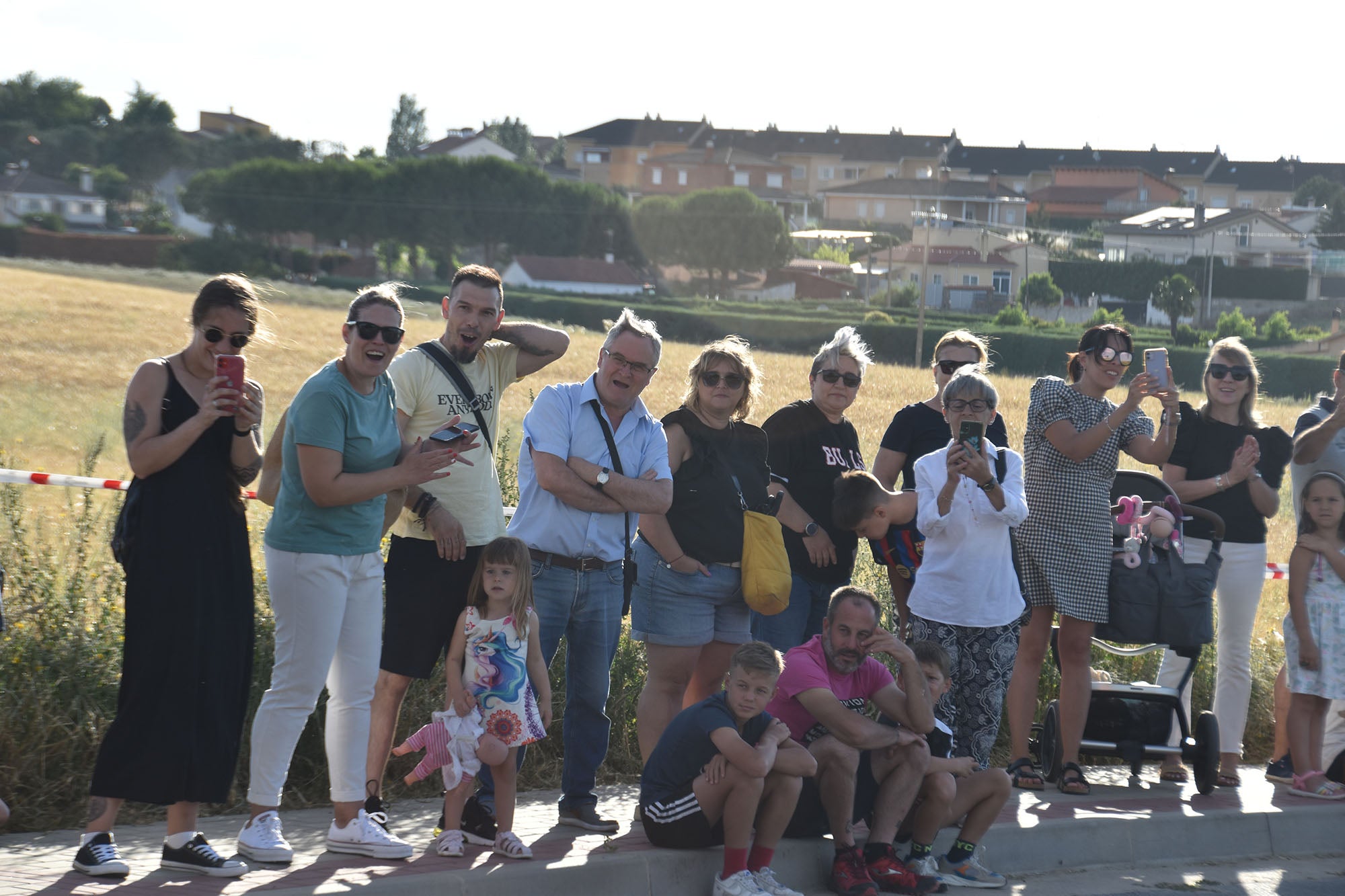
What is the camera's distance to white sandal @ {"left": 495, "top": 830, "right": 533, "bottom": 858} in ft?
15.9

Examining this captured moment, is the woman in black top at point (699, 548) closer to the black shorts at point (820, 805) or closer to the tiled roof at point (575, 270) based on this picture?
the black shorts at point (820, 805)

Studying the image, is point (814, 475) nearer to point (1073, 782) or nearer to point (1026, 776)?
point (1026, 776)

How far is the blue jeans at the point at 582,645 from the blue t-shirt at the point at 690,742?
1.45 ft

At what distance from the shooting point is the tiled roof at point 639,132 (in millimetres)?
140125

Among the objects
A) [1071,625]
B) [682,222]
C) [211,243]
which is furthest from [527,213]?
[1071,625]

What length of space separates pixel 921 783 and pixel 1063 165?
428 ft

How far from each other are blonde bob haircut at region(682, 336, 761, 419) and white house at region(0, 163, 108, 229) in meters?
96.1

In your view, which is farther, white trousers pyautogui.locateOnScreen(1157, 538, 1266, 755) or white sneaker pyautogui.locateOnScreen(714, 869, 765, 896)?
white trousers pyautogui.locateOnScreen(1157, 538, 1266, 755)

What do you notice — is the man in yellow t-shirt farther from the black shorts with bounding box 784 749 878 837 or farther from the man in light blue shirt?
A: the black shorts with bounding box 784 749 878 837

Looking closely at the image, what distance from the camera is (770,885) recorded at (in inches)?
192

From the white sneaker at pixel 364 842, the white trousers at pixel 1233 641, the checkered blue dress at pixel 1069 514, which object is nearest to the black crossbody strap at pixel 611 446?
the white sneaker at pixel 364 842

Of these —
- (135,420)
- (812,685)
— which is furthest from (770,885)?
(135,420)

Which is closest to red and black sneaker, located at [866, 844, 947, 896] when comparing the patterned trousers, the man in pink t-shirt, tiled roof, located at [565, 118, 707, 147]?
the man in pink t-shirt

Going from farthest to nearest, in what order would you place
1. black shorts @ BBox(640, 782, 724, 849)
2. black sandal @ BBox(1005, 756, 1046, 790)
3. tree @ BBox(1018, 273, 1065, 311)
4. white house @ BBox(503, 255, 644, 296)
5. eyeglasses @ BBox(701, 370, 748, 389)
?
white house @ BBox(503, 255, 644, 296)
tree @ BBox(1018, 273, 1065, 311)
black sandal @ BBox(1005, 756, 1046, 790)
eyeglasses @ BBox(701, 370, 748, 389)
black shorts @ BBox(640, 782, 724, 849)
